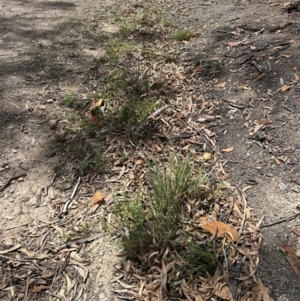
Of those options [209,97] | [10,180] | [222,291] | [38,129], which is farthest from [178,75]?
[222,291]

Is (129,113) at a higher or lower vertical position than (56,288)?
higher

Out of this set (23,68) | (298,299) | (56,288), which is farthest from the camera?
(23,68)

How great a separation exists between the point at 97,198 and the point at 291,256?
1291 mm

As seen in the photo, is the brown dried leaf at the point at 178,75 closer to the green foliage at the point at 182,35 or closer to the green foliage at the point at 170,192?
the green foliage at the point at 182,35

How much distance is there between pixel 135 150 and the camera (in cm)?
312

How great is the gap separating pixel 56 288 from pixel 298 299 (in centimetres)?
133

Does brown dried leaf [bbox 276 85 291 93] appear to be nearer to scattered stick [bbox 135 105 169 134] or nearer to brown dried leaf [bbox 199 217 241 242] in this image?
scattered stick [bbox 135 105 169 134]

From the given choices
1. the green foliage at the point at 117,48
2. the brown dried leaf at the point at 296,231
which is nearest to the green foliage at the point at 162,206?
the brown dried leaf at the point at 296,231

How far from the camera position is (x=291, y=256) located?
88.8 inches

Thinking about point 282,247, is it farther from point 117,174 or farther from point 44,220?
point 44,220

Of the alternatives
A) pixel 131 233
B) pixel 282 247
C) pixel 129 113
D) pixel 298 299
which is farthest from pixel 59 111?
pixel 298 299

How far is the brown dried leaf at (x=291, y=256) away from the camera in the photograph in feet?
7.22

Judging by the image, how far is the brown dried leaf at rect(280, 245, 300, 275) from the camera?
2200 millimetres

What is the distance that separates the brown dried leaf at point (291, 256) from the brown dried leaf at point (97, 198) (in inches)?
47.3
